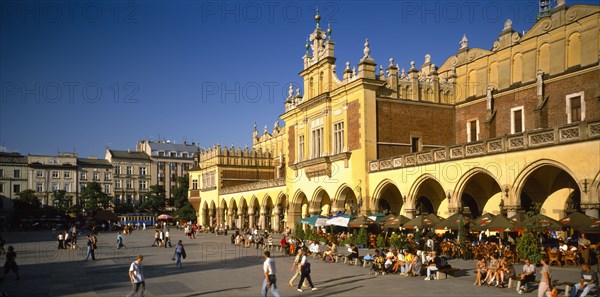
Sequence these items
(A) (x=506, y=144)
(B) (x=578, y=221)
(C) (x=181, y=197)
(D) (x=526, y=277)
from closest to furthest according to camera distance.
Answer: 1. (D) (x=526, y=277)
2. (B) (x=578, y=221)
3. (A) (x=506, y=144)
4. (C) (x=181, y=197)

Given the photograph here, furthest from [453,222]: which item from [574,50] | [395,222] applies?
[574,50]

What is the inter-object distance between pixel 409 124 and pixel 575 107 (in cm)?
1121

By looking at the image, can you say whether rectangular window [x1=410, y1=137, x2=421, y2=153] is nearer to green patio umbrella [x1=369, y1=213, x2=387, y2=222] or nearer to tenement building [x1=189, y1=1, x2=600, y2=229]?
tenement building [x1=189, y1=1, x2=600, y2=229]

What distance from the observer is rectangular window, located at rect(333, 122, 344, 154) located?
3812cm

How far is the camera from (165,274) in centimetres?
2194

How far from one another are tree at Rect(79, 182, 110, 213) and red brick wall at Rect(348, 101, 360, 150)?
66335mm

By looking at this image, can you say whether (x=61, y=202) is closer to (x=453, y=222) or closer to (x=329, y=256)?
(x=329, y=256)

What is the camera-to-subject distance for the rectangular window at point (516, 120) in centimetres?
3255

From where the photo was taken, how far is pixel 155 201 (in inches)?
3787

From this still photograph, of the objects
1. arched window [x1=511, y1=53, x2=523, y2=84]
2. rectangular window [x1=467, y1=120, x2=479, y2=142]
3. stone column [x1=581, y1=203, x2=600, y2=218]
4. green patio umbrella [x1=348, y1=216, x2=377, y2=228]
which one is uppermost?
arched window [x1=511, y1=53, x2=523, y2=84]

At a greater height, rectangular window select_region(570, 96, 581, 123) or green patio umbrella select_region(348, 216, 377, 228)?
rectangular window select_region(570, 96, 581, 123)

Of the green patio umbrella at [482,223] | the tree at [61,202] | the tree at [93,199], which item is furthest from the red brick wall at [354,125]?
the tree at [61,202]

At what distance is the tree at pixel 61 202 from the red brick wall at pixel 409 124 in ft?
235

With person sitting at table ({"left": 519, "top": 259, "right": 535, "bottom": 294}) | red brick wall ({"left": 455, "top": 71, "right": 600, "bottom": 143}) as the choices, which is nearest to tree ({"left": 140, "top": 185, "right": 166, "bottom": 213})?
red brick wall ({"left": 455, "top": 71, "right": 600, "bottom": 143})
